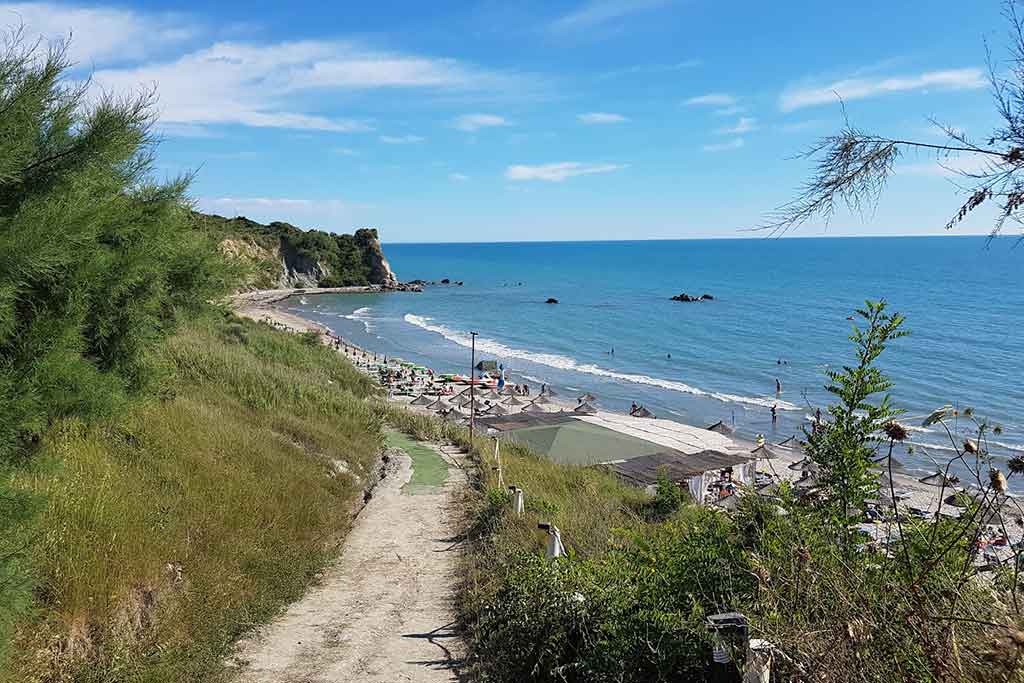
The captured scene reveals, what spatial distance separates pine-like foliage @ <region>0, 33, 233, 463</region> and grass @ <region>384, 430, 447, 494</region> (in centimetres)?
531

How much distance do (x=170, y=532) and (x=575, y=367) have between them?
140 ft

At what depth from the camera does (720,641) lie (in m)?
3.54

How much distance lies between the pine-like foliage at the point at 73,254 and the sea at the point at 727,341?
6.23 meters

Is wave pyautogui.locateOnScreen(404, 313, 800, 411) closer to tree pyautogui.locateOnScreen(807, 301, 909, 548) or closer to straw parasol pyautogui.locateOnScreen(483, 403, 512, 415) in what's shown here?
straw parasol pyautogui.locateOnScreen(483, 403, 512, 415)

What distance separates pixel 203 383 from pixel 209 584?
8.40 meters

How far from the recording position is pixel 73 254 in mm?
6789

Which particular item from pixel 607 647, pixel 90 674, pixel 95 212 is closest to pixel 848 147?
pixel 607 647

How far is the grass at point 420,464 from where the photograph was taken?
1356cm

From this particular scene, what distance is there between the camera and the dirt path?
669 centimetres

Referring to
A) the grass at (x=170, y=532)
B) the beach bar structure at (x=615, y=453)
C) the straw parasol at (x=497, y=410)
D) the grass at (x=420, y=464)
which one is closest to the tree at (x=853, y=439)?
the grass at (x=170, y=532)

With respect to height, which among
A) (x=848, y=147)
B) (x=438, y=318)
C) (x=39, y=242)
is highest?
(x=848, y=147)

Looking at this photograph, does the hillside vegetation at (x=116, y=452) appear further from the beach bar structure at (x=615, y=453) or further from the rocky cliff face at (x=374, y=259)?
the rocky cliff face at (x=374, y=259)

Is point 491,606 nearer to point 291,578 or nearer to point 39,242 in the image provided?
point 291,578

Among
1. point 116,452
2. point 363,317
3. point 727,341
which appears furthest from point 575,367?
point 116,452
